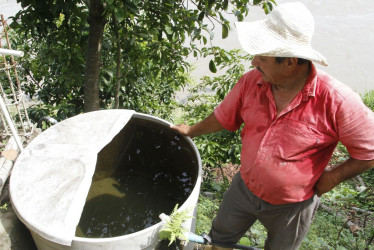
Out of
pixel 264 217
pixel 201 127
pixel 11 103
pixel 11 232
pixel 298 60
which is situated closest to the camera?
pixel 298 60

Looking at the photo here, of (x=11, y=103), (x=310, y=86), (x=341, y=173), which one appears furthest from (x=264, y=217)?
(x=11, y=103)

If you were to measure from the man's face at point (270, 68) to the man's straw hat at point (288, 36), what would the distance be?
0.07m

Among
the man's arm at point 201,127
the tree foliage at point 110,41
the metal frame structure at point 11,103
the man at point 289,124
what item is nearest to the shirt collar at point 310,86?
the man at point 289,124

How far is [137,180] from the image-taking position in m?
2.57

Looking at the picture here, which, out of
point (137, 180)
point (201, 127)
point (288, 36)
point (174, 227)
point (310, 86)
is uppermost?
point (288, 36)

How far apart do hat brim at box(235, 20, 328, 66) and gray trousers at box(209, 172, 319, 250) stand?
868 mm

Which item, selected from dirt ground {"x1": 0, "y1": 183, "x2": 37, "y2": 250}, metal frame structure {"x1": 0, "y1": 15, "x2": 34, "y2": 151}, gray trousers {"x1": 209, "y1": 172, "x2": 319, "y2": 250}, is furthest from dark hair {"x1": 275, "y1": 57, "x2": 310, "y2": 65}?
dirt ground {"x1": 0, "y1": 183, "x2": 37, "y2": 250}

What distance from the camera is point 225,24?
6.75 feet

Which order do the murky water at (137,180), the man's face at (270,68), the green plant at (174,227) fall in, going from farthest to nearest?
the murky water at (137,180), the man's face at (270,68), the green plant at (174,227)

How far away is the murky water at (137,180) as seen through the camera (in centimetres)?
218

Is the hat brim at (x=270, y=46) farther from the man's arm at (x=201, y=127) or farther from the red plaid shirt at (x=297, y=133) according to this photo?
the man's arm at (x=201, y=127)

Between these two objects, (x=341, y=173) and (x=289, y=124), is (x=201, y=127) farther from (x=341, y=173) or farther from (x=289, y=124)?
(x=341, y=173)

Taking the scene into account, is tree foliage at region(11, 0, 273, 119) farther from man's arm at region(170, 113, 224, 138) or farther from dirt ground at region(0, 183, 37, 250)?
dirt ground at region(0, 183, 37, 250)

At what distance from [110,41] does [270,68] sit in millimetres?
1614
